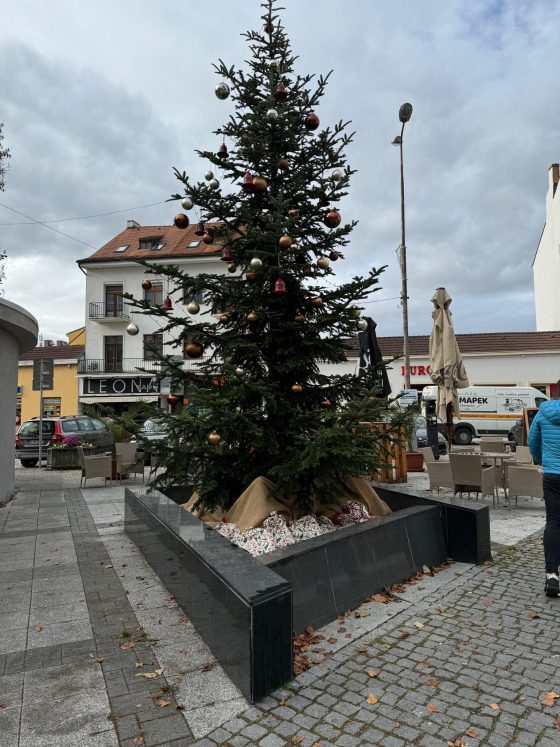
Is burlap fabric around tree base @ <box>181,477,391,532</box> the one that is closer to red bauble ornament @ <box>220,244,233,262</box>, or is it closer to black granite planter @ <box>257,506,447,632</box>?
black granite planter @ <box>257,506,447,632</box>

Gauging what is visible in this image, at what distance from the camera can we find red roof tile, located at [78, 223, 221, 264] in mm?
35406

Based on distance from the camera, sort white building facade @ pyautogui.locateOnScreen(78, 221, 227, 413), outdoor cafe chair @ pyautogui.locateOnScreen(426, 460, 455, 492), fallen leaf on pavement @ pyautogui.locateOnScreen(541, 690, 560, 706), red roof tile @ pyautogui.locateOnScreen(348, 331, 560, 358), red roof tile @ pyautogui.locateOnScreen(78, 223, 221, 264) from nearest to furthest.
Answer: fallen leaf on pavement @ pyautogui.locateOnScreen(541, 690, 560, 706), outdoor cafe chair @ pyautogui.locateOnScreen(426, 460, 455, 492), red roof tile @ pyautogui.locateOnScreen(348, 331, 560, 358), red roof tile @ pyautogui.locateOnScreen(78, 223, 221, 264), white building facade @ pyautogui.locateOnScreen(78, 221, 227, 413)

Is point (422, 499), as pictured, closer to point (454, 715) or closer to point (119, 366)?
point (454, 715)

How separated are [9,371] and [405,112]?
14.8 metres

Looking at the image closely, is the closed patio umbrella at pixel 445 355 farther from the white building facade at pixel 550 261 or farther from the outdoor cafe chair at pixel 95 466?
the white building facade at pixel 550 261

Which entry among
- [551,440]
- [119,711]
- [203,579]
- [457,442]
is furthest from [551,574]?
[457,442]

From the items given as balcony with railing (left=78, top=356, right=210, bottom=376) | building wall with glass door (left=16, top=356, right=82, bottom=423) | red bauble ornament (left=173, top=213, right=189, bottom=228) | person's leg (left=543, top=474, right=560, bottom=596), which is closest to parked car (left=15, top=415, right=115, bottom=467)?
red bauble ornament (left=173, top=213, right=189, bottom=228)

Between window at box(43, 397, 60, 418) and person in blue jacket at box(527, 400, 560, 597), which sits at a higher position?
window at box(43, 397, 60, 418)

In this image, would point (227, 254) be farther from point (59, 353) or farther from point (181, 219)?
point (59, 353)

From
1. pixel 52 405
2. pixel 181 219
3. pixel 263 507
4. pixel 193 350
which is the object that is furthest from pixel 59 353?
pixel 263 507

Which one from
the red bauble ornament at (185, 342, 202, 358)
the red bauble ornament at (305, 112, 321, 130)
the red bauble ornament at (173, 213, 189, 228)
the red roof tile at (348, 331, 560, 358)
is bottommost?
the red bauble ornament at (185, 342, 202, 358)

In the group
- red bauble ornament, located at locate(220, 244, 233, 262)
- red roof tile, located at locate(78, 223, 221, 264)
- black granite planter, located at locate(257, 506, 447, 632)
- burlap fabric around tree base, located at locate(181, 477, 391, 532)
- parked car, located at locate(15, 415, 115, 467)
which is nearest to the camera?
black granite planter, located at locate(257, 506, 447, 632)

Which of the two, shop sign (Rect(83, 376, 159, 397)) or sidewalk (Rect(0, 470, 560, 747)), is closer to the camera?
sidewalk (Rect(0, 470, 560, 747))

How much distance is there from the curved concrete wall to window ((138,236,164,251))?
3022 cm
